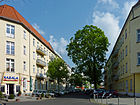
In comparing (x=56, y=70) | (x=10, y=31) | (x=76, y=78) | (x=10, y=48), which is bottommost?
(x=76, y=78)

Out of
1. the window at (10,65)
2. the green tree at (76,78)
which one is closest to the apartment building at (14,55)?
the window at (10,65)

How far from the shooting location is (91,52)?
143 feet

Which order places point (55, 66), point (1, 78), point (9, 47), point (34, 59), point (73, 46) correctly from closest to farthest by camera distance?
point (1, 78), point (9, 47), point (34, 59), point (73, 46), point (55, 66)

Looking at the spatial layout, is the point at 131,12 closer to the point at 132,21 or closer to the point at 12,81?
the point at 132,21

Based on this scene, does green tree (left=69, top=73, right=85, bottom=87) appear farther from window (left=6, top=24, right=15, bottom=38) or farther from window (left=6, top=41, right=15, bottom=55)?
window (left=6, top=24, right=15, bottom=38)

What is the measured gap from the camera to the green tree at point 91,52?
43594 millimetres

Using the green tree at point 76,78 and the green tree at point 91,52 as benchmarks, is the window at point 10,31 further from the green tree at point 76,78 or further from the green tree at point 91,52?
the green tree at point 76,78

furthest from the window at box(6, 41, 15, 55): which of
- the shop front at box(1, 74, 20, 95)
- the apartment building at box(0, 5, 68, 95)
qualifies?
the shop front at box(1, 74, 20, 95)

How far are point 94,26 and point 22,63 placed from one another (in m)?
18.7

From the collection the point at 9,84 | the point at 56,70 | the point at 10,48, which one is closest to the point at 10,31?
the point at 10,48

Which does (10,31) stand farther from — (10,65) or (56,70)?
(56,70)

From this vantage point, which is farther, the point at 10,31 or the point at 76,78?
the point at 76,78

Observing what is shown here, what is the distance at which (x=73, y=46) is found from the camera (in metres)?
46.1

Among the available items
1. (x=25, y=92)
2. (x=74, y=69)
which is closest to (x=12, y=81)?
(x=25, y=92)
